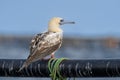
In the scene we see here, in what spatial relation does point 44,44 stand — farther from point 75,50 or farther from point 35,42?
point 75,50

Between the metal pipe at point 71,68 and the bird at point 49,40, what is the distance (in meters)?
1.65

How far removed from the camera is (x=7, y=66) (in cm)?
567

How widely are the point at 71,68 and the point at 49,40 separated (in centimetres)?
303

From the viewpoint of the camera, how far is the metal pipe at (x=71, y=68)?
523 cm

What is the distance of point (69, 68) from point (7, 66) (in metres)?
0.52

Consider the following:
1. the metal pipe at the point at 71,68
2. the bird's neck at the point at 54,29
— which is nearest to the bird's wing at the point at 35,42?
the bird's neck at the point at 54,29

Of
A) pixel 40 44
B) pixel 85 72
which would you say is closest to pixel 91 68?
pixel 85 72

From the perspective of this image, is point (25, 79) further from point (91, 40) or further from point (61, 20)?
point (91, 40)

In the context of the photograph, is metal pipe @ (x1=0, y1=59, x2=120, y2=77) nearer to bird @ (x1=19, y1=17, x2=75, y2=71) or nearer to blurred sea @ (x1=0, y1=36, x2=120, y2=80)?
blurred sea @ (x1=0, y1=36, x2=120, y2=80)

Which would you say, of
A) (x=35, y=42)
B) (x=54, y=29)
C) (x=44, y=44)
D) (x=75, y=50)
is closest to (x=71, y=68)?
(x=35, y=42)

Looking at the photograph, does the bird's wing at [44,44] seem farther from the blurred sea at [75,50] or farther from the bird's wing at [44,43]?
the blurred sea at [75,50]

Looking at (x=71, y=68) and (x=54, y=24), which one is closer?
(x=71, y=68)

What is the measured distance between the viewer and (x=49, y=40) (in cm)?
846

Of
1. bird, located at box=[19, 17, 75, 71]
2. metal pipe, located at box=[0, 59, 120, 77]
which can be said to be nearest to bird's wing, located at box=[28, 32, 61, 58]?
bird, located at box=[19, 17, 75, 71]
